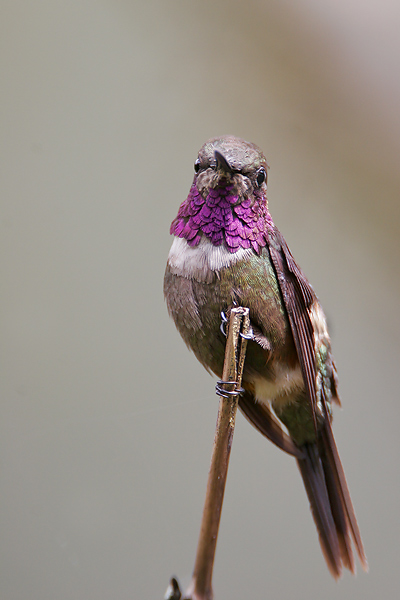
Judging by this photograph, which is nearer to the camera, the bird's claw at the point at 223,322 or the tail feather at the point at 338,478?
the bird's claw at the point at 223,322

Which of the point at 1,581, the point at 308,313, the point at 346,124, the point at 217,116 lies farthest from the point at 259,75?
the point at 1,581

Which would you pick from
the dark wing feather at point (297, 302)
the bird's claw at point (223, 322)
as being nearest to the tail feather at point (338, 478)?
the dark wing feather at point (297, 302)

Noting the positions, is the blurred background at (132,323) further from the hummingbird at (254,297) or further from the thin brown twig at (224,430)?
the thin brown twig at (224,430)

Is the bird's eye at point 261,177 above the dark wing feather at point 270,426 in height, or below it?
above

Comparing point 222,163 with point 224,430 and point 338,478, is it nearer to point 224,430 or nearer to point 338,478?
point 224,430

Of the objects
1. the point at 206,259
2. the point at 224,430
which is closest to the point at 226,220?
the point at 206,259

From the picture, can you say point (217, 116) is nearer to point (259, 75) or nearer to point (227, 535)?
point (259, 75)

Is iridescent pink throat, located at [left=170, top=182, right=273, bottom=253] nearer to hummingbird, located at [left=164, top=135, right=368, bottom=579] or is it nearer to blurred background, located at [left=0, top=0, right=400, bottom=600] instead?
hummingbird, located at [left=164, top=135, right=368, bottom=579]
